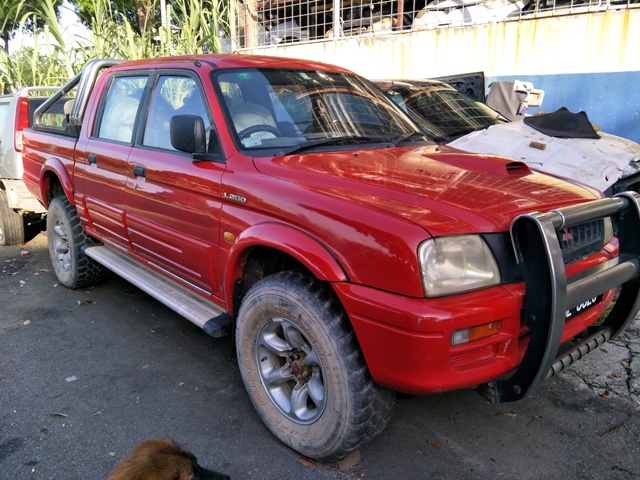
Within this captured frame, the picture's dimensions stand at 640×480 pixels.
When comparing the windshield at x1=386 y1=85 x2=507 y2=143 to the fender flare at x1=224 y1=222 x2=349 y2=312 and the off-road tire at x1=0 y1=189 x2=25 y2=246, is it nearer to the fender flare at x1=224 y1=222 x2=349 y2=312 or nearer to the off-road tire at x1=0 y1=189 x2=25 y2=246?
the fender flare at x1=224 y1=222 x2=349 y2=312

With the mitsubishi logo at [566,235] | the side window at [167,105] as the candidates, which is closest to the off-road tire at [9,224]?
the side window at [167,105]

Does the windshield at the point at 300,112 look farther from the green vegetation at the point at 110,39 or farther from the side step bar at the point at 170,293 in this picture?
the green vegetation at the point at 110,39

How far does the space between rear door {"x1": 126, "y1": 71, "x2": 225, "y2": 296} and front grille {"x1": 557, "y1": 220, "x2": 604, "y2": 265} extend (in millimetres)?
1703

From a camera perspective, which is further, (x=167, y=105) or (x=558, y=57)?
(x=558, y=57)

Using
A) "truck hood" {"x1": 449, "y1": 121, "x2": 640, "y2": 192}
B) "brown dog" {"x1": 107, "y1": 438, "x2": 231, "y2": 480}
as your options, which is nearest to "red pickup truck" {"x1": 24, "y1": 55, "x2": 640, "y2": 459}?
"brown dog" {"x1": 107, "y1": 438, "x2": 231, "y2": 480}

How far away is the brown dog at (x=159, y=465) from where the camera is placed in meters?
1.86

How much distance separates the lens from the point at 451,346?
203 cm

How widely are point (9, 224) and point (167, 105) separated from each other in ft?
13.1

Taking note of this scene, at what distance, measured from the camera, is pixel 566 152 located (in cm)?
461

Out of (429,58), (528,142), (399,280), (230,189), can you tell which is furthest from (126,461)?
(429,58)

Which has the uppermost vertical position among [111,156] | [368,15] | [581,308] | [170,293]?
Result: [368,15]

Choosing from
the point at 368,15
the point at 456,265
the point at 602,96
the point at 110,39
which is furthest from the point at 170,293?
the point at 368,15

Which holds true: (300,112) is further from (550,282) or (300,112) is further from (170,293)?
(550,282)

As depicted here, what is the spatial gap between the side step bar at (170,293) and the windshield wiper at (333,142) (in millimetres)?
1016
